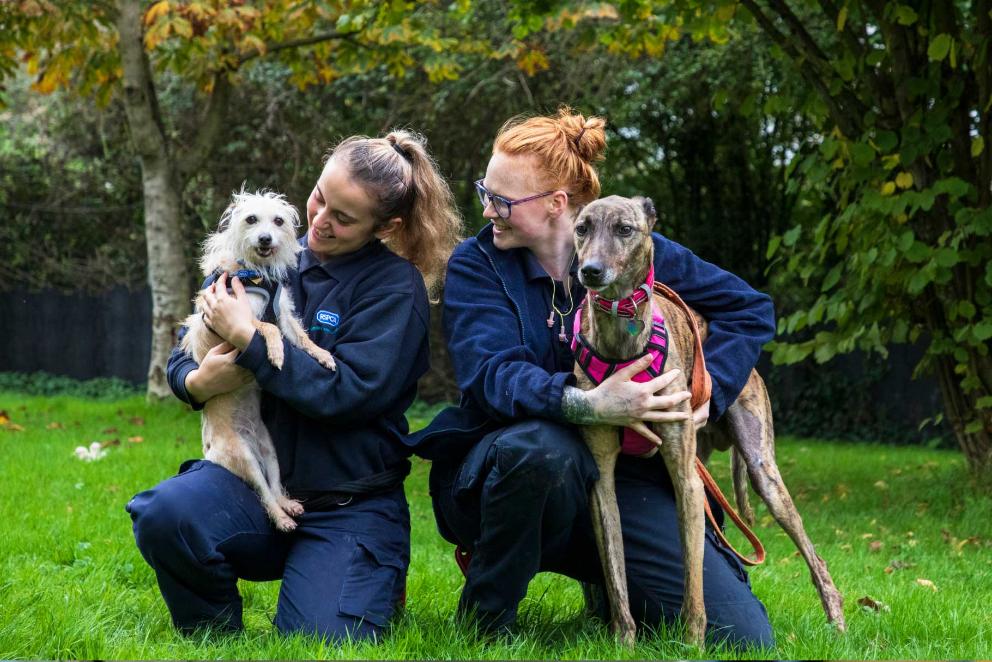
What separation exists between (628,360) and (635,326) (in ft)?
0.38

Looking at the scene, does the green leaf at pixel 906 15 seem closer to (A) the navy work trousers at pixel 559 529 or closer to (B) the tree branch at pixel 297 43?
(A) the navy work trousers at pixel 559 529

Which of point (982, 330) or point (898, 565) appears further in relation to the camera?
point (982, 330)

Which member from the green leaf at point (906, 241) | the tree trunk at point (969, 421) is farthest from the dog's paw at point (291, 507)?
the tree trunk at point (969, 421)

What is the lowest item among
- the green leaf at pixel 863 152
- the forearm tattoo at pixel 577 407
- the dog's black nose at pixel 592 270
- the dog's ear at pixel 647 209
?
the forearm tattoo at pixel 577 407

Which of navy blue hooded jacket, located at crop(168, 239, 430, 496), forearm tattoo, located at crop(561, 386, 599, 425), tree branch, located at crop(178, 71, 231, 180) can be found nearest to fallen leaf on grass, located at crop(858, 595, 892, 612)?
forearm tattoo, located at crop(561, 386, 599, 425)

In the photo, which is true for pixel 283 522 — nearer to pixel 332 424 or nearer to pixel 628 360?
pixel 332 424

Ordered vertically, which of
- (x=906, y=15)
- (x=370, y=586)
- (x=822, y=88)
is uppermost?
(x=906, y=15)

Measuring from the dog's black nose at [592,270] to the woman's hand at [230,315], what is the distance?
3.80 feet

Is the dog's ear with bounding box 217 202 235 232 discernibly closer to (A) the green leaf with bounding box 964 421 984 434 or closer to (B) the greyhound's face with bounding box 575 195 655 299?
(B) the greyhound's face with bounding box 575 195 655 299

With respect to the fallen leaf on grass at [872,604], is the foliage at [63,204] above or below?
above

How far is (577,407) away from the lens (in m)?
3.34

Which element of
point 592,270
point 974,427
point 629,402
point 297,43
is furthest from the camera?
point 297,43

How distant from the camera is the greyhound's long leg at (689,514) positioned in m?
3.35

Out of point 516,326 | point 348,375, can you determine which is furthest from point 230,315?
point 516,326
